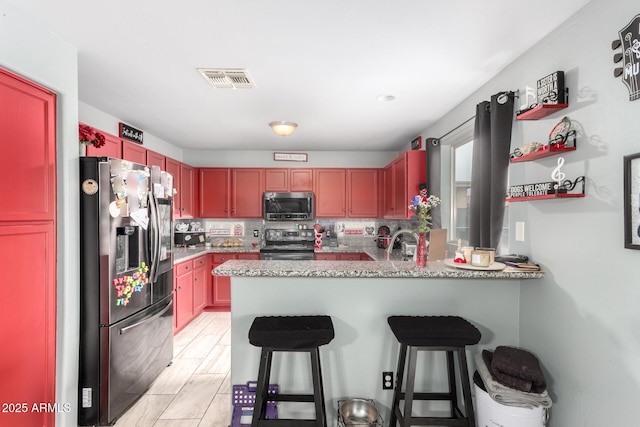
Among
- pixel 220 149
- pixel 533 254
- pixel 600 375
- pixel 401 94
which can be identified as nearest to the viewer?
pixel 600 375

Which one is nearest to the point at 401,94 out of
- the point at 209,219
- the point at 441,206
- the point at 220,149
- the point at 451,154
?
the point at 451,154

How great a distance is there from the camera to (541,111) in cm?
161

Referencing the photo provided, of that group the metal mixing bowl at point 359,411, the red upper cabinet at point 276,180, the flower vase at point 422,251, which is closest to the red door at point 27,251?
the metal mixing bowl at point 359,411

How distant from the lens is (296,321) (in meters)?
1.66

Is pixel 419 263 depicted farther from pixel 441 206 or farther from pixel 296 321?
pixel 441 206

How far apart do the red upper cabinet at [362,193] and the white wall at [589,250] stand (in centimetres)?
288

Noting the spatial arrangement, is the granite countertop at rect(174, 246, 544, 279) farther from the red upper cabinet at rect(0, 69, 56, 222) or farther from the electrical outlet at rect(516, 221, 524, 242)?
the red upper cabinet at rect(0, 69, 56, 222)

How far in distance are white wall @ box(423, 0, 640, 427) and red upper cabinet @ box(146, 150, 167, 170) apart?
3.60m

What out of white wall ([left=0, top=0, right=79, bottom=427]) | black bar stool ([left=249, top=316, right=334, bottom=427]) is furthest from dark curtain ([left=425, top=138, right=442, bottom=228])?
white wall ([left=0, top=0, right=79, bottom=427])

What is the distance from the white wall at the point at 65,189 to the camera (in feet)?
5.51

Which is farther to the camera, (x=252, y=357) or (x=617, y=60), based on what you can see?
(x=252, y=357)

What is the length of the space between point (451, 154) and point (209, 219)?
3.65 m

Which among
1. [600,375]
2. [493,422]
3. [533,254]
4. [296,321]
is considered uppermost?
[533,254]

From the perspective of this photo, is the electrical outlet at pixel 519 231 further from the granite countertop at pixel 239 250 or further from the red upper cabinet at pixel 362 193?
the red upper cabinet at pixel 362 193
